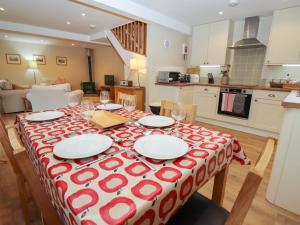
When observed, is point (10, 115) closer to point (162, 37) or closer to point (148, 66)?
point (148, 66)

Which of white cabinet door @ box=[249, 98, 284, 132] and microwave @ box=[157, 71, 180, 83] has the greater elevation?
microwave @ box=[157, 71, 180, 83]

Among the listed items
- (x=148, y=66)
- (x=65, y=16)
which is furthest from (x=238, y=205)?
(x=65, y=16)

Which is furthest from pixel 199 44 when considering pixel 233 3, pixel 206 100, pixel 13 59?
pixel 13 59

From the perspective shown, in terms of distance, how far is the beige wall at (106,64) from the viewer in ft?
20.9

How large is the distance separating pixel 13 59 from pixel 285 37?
851cm

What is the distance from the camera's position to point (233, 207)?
55 cm

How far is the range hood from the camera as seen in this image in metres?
3.27

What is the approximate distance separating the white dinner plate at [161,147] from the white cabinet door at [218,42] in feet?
11.1

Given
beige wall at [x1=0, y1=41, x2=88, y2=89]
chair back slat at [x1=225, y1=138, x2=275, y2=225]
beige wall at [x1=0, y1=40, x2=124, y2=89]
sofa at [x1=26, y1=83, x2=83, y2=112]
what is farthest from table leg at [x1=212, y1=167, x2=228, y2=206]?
beige wall at [x1=0, y1=41, x2=88, y2=89]

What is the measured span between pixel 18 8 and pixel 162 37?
2.92 metres

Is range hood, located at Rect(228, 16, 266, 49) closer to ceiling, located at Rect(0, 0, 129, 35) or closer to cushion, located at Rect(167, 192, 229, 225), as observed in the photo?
ceiling, located at Rect(0, 0, 129, 35)

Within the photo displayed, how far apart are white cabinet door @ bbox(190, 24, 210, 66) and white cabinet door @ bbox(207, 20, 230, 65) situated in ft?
0.35

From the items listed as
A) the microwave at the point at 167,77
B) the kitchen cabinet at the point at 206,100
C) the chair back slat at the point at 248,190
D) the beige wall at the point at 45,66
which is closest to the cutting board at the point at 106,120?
the chair back slat at the point at 248,190

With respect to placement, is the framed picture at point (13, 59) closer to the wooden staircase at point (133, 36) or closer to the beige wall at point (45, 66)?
the beige wall at point (45, 66)
